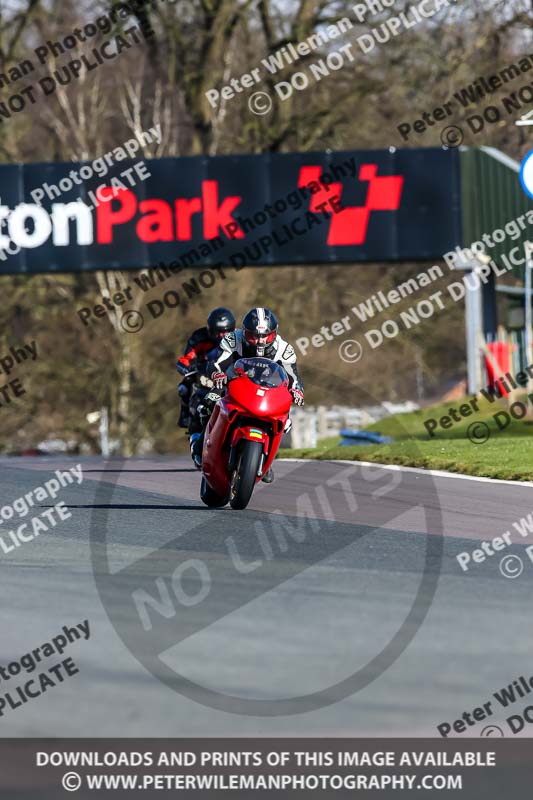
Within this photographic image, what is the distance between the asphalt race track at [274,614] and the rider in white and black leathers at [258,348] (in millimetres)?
1032

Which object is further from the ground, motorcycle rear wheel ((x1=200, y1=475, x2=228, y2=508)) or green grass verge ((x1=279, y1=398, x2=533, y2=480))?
motorcycle rear wheel ((x1=200, y1=475, x2=228, y2=508))

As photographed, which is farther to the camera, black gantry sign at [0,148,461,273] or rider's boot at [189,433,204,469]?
black gantry sign at [0,148,461,273]

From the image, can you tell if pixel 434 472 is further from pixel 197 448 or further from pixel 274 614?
pixel 274 614

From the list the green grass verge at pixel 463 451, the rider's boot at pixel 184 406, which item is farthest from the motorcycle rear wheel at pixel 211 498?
the green grass verge at pixel 463 451

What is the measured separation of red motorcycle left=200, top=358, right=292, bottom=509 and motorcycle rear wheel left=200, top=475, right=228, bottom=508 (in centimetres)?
55

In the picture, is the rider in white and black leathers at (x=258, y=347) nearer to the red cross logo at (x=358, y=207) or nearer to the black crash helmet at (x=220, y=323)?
the black crash helmet at (x=220, y=323)

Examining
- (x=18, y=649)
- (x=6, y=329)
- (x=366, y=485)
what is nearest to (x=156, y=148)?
(x=6, y=329)

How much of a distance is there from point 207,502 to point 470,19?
23118 millimetres

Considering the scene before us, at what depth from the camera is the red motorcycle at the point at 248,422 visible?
11.4 meters

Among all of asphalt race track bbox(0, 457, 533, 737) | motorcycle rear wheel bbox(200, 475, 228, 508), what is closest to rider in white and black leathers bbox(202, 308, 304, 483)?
motorcycle rear wheel bbox(200, 475, 228, 508)

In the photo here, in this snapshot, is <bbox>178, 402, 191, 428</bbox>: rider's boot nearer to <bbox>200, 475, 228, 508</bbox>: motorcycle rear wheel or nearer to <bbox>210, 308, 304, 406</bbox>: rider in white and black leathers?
<bbox>200, 475, 228, 508</bbox>: motorcycle rear wheel

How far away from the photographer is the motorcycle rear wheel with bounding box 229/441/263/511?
1129 centimetres

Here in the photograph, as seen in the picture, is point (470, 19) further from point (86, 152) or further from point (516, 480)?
point (516, 480)
